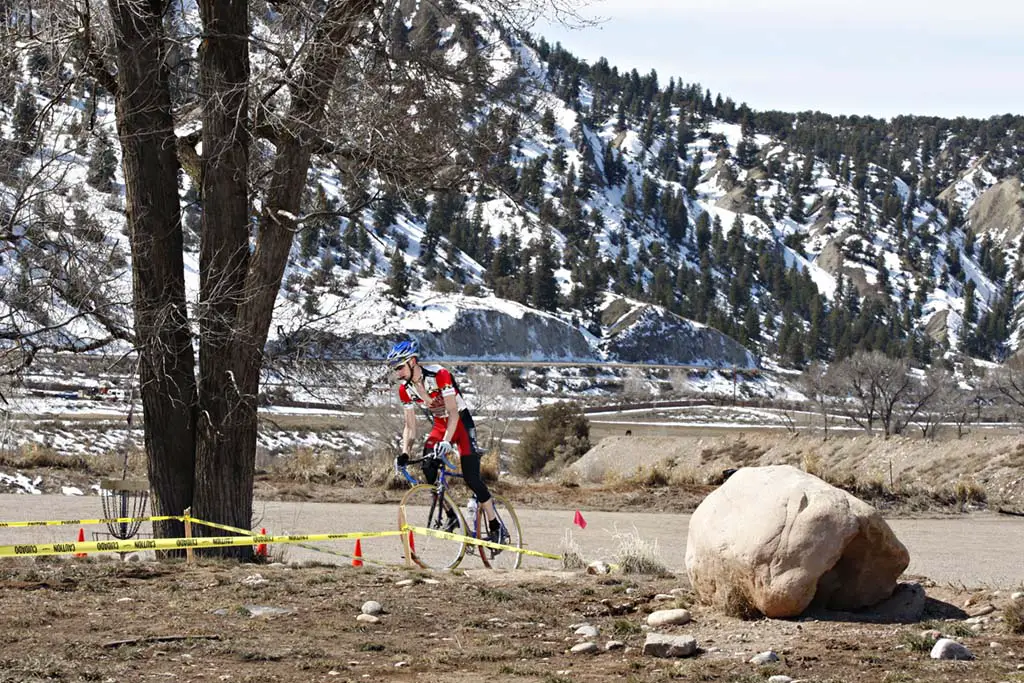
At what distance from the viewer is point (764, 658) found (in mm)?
6508

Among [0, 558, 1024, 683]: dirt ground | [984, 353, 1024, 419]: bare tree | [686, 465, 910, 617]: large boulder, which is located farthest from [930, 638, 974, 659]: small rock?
[984, 353, 1024, 419]: bare tree

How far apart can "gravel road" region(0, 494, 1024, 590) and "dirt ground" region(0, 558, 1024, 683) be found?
261cm

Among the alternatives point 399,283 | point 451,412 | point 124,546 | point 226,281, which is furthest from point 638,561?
point 399,283

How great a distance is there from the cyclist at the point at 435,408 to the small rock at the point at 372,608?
69.6 inches

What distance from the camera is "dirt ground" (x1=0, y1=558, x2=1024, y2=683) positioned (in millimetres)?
6324

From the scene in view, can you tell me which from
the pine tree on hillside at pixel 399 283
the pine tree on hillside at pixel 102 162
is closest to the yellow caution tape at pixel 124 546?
the pine tree on hillside at pixel 102 162

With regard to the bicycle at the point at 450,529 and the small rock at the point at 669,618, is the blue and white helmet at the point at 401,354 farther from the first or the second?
the small rock at the point at 669,618

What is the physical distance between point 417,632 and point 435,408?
9.23 feet

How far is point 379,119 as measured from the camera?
11023 mm

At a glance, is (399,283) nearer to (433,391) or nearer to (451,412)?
(433,391)

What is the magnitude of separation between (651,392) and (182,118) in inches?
4142

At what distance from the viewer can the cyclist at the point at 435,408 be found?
996cm

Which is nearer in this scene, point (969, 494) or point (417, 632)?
point (417, 632)

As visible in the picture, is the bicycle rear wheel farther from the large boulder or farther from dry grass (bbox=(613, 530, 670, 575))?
the large boulder
